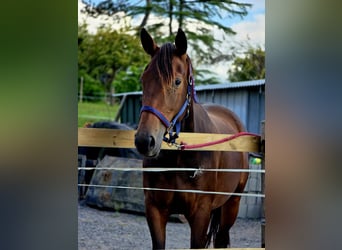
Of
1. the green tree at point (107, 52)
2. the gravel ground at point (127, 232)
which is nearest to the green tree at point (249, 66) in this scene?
the green tree at point (107, 52)

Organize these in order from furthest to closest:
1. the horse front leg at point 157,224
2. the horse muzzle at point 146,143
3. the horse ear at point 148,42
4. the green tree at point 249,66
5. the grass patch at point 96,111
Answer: the grass patch at point 96,111 < the green tree at point 249,66 < the horse front leg at point 157,224 < the horse ear at point 148,42 < the horse muzzle at point 146,143

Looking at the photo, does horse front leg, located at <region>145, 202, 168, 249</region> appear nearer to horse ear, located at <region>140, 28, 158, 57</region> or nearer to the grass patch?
horse ear, located at <region>140, 28, 158, 57</region>

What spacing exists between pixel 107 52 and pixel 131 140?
729 centimetres

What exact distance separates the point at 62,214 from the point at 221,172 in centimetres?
163

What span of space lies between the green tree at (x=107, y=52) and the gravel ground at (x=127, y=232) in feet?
14.8

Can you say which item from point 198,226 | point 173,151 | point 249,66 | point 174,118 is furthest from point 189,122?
point 249,66

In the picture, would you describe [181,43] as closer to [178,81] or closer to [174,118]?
[178,81]

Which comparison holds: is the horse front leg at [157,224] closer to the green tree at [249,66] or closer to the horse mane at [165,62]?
the horse mane at [165,62]

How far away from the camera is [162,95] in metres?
2.09

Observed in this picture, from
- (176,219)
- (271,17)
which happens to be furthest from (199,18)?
(271,17)

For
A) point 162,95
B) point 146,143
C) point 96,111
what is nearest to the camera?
point 146,143

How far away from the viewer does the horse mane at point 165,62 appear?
213cm

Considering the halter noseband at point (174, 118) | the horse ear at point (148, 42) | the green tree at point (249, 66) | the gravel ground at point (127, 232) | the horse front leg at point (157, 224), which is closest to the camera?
the halter noseband at point (174, 118)

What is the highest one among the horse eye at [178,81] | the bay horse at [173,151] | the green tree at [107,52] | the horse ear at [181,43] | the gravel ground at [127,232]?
the green tree at [107,52]
